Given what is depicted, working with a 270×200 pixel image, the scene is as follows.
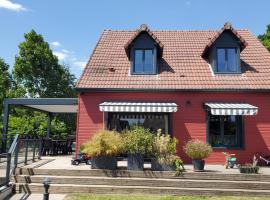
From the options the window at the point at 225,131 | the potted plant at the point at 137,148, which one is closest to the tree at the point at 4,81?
the window at the point at 225,131

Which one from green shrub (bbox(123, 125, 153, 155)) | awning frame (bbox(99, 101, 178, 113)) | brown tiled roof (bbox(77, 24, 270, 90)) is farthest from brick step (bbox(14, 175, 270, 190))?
brown tiled roof (bbox(77, 24, 270, 90))

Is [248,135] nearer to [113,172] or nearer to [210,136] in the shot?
[210,136]

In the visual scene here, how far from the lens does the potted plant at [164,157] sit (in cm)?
1190

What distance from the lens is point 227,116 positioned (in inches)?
656

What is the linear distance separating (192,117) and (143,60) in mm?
4590

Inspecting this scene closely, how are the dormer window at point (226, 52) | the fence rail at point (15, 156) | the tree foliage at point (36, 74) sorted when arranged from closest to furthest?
the fence rail at point (15, 156) → the dormer window at point (226, 52) → the tree foliage at point (36, 74)

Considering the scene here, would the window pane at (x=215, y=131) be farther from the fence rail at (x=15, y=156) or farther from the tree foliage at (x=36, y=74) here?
the tree foliage at (x=36, y=74)

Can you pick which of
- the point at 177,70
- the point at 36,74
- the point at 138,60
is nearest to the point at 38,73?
Answer: the point at 36,74

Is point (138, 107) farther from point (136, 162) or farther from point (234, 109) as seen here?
point (234, 109)

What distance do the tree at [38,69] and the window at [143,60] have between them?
1253 inches

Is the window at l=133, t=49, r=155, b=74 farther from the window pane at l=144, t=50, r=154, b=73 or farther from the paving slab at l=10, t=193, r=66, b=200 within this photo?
the paving slab at l=10, t=193, r=66, b=200

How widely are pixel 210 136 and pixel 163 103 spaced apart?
3.26m

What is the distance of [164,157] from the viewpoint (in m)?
12.1

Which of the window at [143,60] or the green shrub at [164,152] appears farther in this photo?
the window at [143,60]
